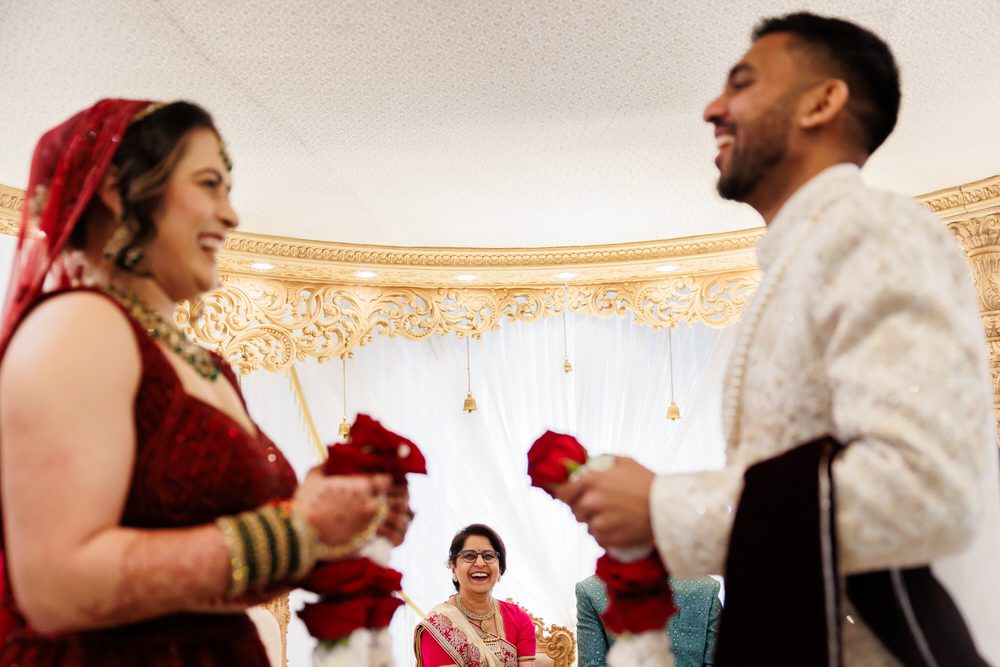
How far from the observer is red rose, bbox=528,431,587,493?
1277mm

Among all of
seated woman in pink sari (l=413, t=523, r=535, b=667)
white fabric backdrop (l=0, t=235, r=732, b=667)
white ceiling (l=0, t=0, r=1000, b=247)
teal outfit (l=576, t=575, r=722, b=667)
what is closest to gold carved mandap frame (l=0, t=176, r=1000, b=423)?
white fabric backdrop (l=0, t=235, r=732, b=667)

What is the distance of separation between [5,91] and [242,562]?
9.54ft

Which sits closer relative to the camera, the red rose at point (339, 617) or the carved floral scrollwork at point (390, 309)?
the red rose at point (339, 617)

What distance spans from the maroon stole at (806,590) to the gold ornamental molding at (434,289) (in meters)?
4.05

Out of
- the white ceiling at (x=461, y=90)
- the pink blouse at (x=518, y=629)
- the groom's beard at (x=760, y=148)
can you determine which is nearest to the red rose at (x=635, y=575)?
the groom's beard at (x=760, y=148)

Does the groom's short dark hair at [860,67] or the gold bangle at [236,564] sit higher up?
the groom's short dark hair at [860,67]

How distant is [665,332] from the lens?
5902mm

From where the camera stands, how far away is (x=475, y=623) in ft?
13.5

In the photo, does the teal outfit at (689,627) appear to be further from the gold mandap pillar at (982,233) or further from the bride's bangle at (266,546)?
the bride's bangle at (266,546)

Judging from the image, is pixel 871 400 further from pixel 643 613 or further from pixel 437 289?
pixel 437 289

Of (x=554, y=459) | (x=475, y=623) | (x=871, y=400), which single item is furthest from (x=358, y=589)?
(x=475, y=623)

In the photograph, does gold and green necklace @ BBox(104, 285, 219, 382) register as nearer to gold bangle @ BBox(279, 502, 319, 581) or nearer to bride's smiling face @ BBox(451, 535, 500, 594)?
gold bangle @ BBox(279, 502, 319, 581)

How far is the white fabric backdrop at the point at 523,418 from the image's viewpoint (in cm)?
561

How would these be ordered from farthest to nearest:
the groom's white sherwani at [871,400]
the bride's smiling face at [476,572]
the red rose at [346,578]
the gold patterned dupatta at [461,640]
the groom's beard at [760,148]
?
the bride's smiling face at [476,572]
the gold patterned dupatta at [461,640]
the groom's beard at [760,148]
the red rose at [346,578]
the groom's white sherwani at [871,400]
